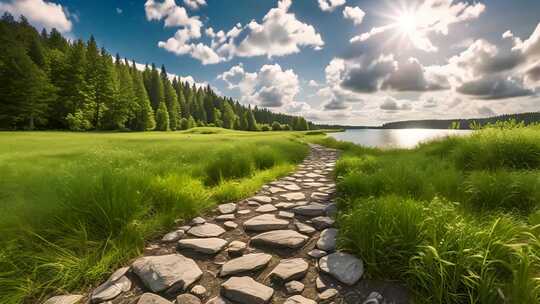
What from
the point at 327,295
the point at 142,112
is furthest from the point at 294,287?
the point at 142,112

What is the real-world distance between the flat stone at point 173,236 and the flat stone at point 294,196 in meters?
1.96

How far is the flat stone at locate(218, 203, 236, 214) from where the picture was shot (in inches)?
137

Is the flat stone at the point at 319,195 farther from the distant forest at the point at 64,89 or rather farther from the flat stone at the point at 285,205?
the distant forest at the point at 64,89

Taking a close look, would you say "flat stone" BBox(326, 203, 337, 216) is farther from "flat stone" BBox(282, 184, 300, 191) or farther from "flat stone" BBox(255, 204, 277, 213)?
"flat stone" BBox(282, 184, 300, 191)

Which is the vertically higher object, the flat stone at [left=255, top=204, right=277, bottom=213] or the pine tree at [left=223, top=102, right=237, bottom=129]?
the pine tree at [left=223, top=102, right=237, bottom=129]

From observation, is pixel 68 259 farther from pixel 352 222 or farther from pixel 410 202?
pixel 410 202

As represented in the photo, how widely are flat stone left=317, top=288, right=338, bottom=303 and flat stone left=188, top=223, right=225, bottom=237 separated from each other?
1461mm

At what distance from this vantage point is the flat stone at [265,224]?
9.34 ft

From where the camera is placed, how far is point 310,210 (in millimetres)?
3350

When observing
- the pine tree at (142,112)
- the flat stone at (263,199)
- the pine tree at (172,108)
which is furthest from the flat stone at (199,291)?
the pine tree at (172,108)

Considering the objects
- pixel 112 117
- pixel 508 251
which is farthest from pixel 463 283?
pixel 112 117

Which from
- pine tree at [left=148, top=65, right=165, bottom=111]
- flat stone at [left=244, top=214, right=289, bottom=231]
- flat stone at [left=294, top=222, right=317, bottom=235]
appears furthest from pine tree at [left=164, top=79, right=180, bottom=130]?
flat stone at [left=294, top=222, right=317, bottom=235]

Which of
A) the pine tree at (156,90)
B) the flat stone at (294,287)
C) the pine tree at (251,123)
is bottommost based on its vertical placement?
the flat stone at (294,287)

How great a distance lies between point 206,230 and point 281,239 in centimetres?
99
